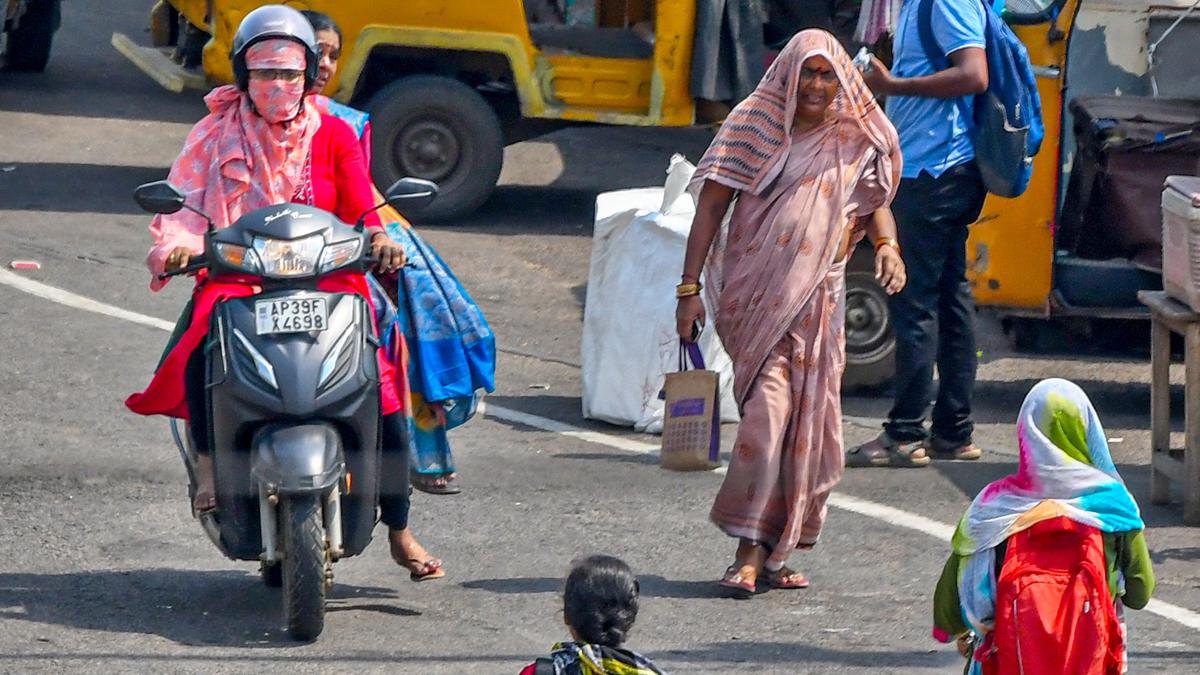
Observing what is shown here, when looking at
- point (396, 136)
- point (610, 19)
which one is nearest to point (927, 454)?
point (396, 136)

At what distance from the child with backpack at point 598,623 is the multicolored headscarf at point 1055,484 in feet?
2.53

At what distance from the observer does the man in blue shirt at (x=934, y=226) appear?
268 inches

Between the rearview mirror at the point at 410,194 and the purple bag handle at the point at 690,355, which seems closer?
the rearview mirror at the point at 410,194

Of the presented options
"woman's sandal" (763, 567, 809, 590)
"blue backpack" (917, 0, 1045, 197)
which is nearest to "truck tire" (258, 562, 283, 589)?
"woman's sandal" (763, 567, 809, 590)

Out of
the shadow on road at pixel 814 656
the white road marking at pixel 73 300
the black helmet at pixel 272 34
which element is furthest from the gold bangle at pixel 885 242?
the white road marking at pixel 73 300

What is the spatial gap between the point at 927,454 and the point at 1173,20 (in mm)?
2686

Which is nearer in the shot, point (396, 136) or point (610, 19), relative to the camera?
point (396, 136)

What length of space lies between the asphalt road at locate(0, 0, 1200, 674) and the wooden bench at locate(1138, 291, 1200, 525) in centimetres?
11

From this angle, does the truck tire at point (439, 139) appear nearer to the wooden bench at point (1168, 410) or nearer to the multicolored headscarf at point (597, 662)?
the wooden bench at point (1168, 410)

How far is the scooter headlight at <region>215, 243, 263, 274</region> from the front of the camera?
16.5ft

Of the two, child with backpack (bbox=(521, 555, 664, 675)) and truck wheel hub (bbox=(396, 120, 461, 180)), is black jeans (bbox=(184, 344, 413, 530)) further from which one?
truck wheel hub (bbox=(396, 120, 461, 180))

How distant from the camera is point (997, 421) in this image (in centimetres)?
812

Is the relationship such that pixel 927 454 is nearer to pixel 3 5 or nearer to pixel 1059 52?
pixel 1059 52

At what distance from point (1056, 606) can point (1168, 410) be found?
3249 mm
